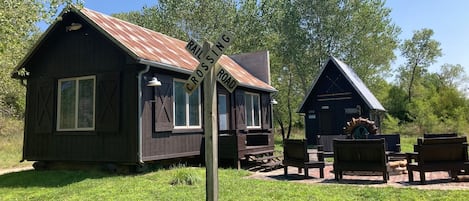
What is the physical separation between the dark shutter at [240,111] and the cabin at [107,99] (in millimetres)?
1962

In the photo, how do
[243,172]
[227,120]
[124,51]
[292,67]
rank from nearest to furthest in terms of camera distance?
[124,51], [243,172], [227,120], [292,67]

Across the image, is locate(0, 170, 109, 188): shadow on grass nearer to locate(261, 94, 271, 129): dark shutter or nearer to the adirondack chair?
the adirondack chair

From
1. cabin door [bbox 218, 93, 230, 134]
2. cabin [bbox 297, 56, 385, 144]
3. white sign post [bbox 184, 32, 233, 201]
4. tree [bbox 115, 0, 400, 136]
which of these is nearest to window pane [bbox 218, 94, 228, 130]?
cabin door [bbox 218, 93, 230, 134]

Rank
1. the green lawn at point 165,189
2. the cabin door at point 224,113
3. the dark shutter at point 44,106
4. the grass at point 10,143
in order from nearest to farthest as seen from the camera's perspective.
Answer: the green lawn at point 165,189
the dark shutter at point 44,106
the cabin door at point 224,113
the grass at point 10,143

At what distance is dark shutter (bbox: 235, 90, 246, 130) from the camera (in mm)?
13312

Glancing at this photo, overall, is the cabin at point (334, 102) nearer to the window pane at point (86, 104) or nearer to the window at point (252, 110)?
the window at point (252, 110)

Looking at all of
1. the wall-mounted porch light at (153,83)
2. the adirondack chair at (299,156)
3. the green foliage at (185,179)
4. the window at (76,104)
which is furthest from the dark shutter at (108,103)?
the adirondack chair at (299,156)

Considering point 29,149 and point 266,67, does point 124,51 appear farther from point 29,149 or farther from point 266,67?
point 266,67

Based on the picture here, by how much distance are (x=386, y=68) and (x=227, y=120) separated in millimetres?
22058

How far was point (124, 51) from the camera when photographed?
9.01 metres

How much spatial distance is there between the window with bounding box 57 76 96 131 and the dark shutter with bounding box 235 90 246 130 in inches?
204

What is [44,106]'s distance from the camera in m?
10.3

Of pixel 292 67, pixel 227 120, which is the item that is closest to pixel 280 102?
pixel 292 67

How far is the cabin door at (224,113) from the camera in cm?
1267
